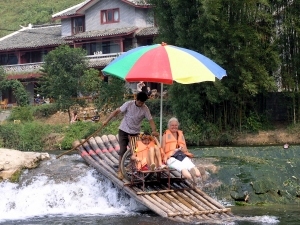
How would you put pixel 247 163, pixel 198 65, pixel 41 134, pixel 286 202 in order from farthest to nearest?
pixel 41 134 < pixel 247 163 < pixel 286 202 < pixel 198 65

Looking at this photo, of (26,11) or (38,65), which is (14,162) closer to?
(38,65)

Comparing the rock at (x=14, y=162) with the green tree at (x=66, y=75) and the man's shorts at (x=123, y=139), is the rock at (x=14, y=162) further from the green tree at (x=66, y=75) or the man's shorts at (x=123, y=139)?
the green tree at (x=66, y=75)

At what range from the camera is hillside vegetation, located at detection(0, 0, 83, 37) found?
204ft

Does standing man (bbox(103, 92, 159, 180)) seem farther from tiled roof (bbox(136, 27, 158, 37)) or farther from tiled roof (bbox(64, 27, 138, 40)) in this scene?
tiled roof (bbox(64, 27, 138, 40))

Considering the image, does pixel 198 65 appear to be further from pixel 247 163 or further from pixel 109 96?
pixel 109 96

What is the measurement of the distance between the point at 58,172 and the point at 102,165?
3.40ft

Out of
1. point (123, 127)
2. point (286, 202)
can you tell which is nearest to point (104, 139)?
point (123, 127)

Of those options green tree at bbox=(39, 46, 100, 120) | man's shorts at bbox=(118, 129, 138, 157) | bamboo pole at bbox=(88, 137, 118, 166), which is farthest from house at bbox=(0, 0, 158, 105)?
man's shorts at bbox=(118, 129, 138, 157)

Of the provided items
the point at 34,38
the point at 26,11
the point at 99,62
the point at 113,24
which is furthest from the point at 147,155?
the point at 26,11

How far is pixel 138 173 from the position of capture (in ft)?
38.8

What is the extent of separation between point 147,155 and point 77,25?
108ft

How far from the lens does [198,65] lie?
11.1 m

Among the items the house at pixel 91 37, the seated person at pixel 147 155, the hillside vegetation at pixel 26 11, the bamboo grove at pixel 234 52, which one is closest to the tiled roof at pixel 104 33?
the house at pixel 91 37

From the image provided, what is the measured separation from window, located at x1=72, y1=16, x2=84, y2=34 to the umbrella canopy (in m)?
32.2
